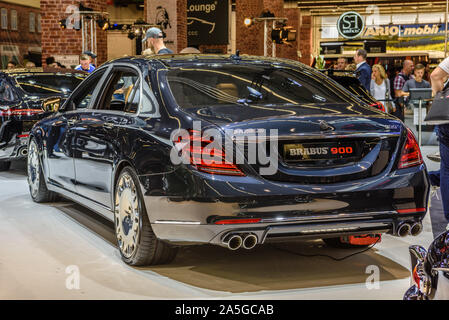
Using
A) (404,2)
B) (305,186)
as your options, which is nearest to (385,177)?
(305,186)

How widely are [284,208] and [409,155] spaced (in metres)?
0.96

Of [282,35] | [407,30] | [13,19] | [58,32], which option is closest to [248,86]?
[58,32]

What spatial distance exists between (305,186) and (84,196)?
2452 mm

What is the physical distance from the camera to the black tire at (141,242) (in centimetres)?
494

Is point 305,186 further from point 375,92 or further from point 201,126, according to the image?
point 375,92

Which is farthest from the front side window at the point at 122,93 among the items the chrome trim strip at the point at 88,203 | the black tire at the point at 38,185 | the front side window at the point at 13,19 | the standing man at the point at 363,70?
the front side window at the point at 13,19

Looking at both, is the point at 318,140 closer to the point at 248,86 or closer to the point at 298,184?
the point at 298,184

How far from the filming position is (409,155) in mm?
4793

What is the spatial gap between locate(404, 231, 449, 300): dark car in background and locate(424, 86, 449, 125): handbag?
295cm

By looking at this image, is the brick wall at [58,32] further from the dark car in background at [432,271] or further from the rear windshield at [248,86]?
the dark car in background at [432,271]

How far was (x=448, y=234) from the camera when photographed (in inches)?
108

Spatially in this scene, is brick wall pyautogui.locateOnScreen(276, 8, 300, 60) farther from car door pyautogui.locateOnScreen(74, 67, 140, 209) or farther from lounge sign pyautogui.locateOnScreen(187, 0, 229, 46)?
car door pyautogui.locateOnScreen(74, 67, 140, 209)

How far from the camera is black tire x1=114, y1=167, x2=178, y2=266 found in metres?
4.94

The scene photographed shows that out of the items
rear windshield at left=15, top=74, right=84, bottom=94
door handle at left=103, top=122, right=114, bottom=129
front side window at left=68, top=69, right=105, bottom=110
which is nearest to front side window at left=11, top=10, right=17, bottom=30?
rear windshield at left=15, top=74, right=84, bottom=94
